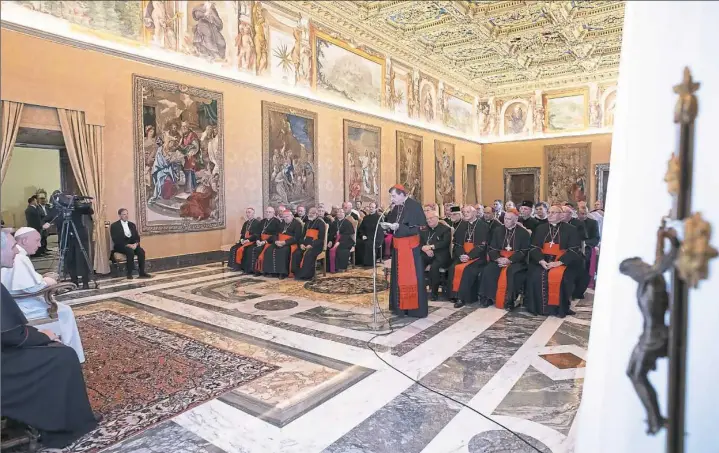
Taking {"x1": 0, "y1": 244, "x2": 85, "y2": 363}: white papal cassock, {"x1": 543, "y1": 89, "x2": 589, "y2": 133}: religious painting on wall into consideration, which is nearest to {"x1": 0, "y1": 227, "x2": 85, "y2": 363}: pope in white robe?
{"x1": 0, "y1": 244, "x2": 85, "y2": 363}: white papal cassock

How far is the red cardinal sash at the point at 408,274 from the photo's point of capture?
18.7 ft

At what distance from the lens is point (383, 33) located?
14.2 metres

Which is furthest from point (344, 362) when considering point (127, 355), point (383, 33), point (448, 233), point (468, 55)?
point (468, 55)

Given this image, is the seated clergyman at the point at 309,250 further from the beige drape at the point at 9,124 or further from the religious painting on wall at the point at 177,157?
the beige drape at the point at 9,124

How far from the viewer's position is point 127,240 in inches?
332

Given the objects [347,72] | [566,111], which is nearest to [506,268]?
[347,72]

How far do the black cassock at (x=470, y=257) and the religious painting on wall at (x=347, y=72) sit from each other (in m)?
7.81

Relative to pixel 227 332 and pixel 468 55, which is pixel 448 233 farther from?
pixel 468 55

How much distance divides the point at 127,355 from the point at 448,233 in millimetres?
4666

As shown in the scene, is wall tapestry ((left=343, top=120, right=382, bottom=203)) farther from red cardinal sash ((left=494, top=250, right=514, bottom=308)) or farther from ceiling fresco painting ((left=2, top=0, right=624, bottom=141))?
red cardinal sash ((left=494, top=250, right=514, bottom=308))

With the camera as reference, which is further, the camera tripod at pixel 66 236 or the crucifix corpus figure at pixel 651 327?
the camera tripod at pixel 66 236

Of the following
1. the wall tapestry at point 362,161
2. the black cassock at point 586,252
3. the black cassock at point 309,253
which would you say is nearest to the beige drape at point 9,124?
the black cassock at point 309,253

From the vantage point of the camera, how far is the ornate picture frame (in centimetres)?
1620

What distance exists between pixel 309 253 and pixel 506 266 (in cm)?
393
